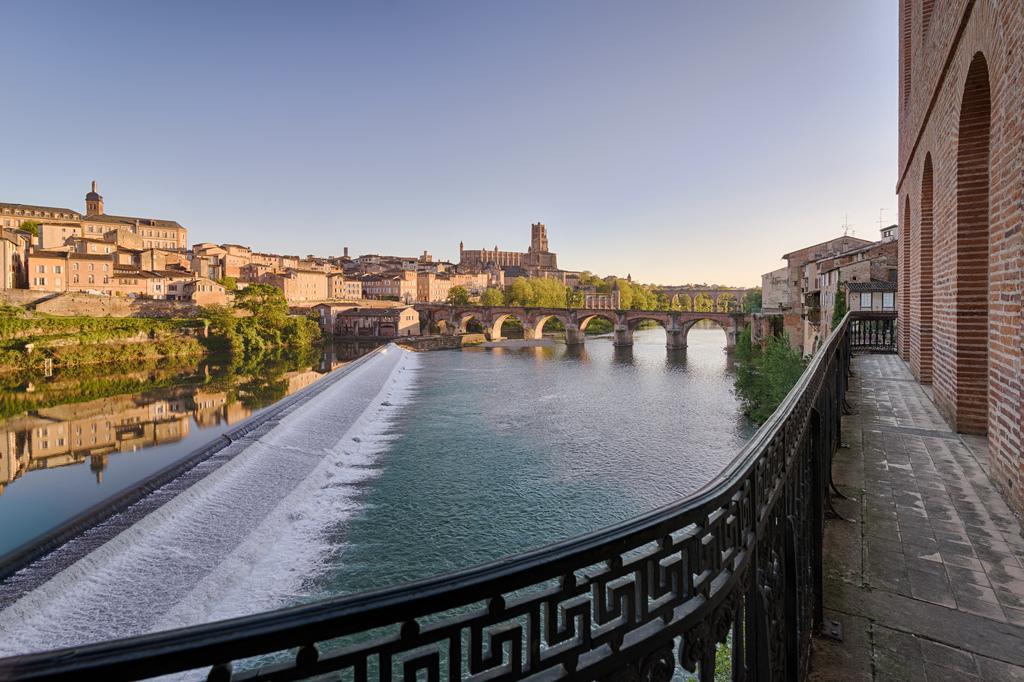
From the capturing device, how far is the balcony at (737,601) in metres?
0.90

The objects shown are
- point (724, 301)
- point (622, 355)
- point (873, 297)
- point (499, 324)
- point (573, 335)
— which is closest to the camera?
point (873, 297)

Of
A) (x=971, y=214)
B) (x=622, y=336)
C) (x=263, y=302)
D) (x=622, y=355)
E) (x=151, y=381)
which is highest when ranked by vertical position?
(x=263, y=302)

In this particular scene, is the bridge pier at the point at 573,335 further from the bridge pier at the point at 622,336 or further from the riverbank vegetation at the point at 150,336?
the riverbank vegetation at the point at 150,336

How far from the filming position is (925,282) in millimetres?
8773

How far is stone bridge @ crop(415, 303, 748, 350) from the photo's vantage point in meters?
48.8

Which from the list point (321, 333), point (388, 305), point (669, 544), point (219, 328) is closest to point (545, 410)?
point (669, 544)

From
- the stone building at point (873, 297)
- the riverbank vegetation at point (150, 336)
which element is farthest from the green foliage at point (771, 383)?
the riverbank vegetation at point (150, 336)

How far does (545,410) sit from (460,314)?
43239 millimetres

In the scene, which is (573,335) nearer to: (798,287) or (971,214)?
(798,287)

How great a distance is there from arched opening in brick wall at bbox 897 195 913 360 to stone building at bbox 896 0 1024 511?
32.9 inches

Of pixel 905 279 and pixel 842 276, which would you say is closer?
pixel 905 279

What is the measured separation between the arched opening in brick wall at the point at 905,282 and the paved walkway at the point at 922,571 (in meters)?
6.90

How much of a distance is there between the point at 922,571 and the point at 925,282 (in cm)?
732

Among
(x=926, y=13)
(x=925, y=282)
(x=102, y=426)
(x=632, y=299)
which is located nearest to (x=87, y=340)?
(x=102, y=426)
